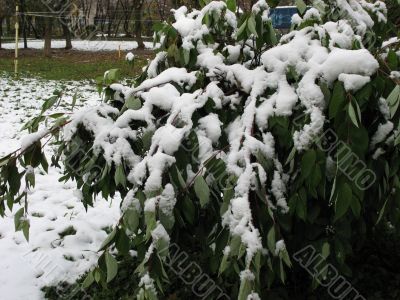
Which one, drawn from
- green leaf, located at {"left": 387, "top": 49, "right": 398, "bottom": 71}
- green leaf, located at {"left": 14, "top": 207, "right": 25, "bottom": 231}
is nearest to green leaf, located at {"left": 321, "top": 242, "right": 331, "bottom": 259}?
green leaf, located at {"left": 387, "top": 49, "right": 398, "bottom": 71}

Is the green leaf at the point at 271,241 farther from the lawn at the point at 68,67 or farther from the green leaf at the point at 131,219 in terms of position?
the lawn at the point at 68,67

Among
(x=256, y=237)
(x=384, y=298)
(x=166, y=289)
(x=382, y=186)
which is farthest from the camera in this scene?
(x=166, y=289)

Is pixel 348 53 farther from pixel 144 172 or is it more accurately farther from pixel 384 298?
pixel 384 298

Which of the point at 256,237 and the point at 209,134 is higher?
the point at 209,134

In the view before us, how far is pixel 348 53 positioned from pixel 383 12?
109cm

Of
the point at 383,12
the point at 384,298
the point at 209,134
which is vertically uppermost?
the point at 383,12

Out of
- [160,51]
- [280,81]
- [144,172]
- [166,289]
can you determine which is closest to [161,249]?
[144,172]

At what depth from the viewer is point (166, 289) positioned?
291 cm

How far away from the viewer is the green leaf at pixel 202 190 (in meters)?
1.54

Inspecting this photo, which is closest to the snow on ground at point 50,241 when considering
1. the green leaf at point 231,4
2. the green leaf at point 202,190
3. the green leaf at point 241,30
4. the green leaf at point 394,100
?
the green leaf at point 231,4

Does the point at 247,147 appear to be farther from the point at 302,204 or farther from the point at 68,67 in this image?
the point at 68,67

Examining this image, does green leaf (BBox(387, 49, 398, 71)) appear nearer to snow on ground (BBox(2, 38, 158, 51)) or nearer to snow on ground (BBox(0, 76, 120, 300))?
snow on ground (BBox(0, 76, 120, 300))

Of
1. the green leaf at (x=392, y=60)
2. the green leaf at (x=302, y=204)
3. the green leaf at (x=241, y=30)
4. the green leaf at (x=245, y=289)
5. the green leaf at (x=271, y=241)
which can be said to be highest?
the green leaf at (x=241, y=30)

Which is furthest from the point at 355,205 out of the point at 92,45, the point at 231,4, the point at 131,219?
the point at 92,45
